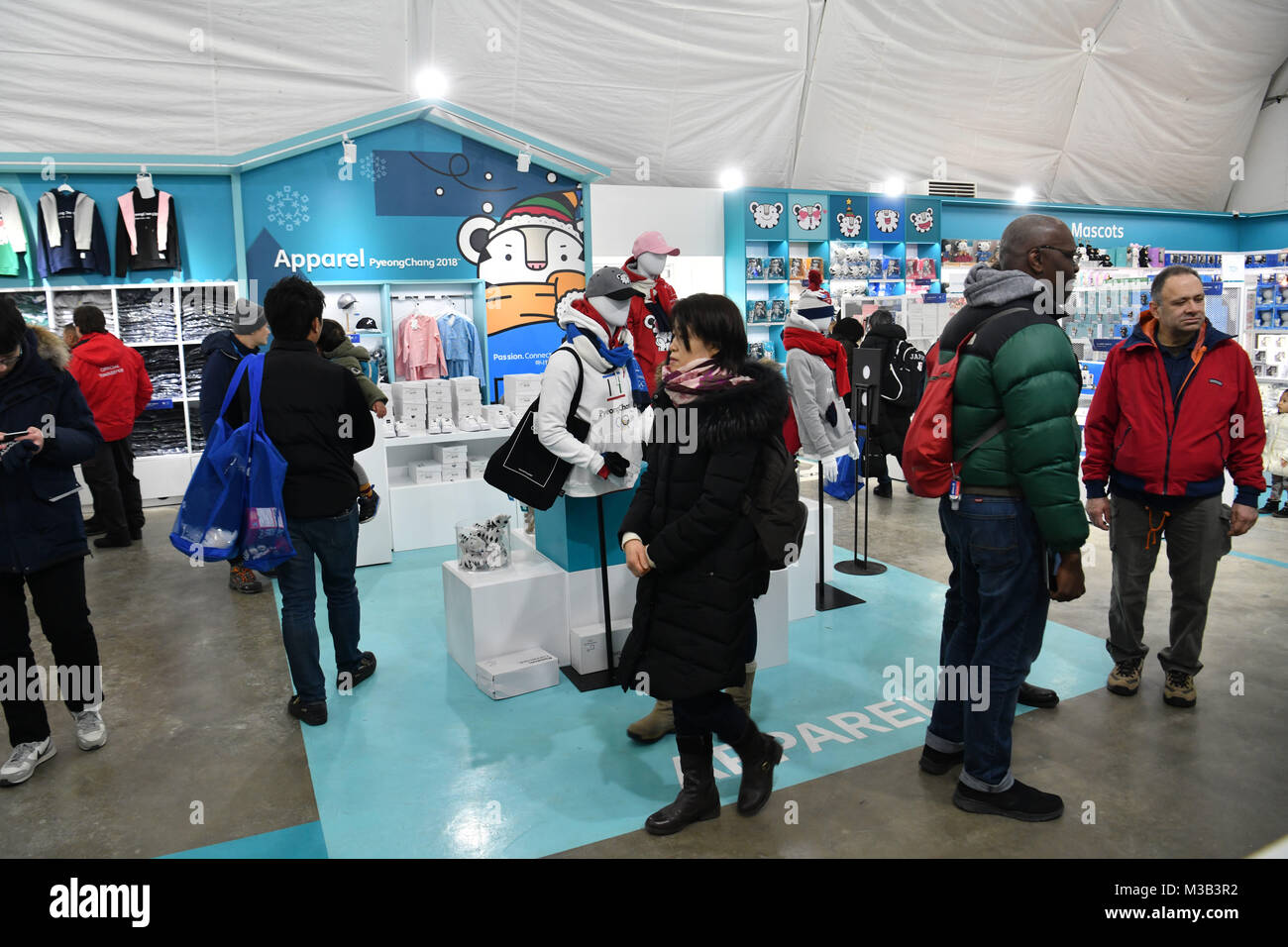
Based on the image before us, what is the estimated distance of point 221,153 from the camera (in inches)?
355

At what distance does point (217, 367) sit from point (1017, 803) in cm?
420

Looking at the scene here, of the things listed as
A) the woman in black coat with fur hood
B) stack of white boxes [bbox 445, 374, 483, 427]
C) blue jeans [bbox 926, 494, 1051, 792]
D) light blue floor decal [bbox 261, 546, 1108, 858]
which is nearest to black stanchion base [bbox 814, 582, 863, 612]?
light blue floor decal [bbox 261, 546, 1108, 858]

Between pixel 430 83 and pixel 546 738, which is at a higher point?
pixel 430 83

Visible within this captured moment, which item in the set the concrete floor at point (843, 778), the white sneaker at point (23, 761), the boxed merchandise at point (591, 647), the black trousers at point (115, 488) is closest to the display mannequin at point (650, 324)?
the boxed merchandise at point (591, 647)

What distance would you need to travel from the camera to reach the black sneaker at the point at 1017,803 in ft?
8.75

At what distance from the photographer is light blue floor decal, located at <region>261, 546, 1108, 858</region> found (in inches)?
107

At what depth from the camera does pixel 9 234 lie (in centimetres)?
799

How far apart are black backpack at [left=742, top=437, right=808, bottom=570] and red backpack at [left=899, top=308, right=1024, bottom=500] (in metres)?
0.38

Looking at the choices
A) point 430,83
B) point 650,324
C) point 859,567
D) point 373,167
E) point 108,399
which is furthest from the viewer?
point 430,83

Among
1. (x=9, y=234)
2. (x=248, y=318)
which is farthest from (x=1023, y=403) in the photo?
(x=9, y=234)

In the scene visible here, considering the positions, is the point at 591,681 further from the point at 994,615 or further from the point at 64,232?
the point at 64,232

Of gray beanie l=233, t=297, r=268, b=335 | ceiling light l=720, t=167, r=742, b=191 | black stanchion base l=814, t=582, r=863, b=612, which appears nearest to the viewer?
gray beanie l=233, t=297, r=268, b=335

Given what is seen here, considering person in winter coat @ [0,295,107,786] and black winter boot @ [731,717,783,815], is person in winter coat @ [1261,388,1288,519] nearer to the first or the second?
black winter boot @ [731,717,783,815]

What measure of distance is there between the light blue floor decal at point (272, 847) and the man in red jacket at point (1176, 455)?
288 centimetres
